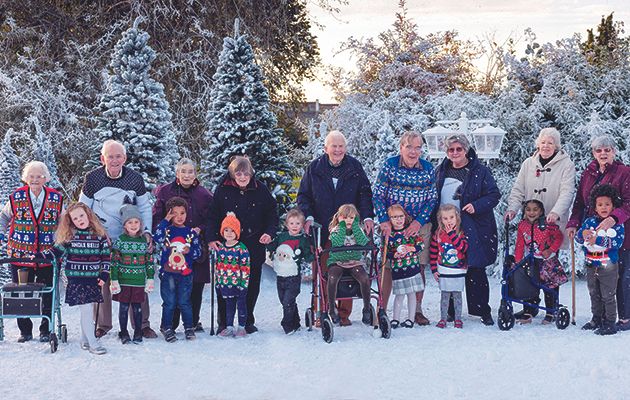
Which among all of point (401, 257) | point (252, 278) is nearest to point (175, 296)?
point (252, 278)

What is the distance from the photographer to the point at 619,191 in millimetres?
6996

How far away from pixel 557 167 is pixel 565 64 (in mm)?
5316

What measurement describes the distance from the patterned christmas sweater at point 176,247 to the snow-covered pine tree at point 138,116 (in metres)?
2.47

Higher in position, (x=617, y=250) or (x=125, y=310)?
(x=617, y=250)

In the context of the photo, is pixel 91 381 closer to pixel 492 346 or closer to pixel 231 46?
pixel 492 346

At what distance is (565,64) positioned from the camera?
12.1 meters

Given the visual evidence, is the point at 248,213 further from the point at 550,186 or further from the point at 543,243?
A: the point at 550,186

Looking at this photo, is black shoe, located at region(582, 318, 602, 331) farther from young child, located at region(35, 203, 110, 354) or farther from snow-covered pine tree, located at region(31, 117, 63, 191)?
snow-covered pine tree, located at region(31, 117, 63, 191)

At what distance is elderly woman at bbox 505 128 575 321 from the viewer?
7.27 meters

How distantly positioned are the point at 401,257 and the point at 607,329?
1.98 metres

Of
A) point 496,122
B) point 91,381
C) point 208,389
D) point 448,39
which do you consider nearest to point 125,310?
point 91,381

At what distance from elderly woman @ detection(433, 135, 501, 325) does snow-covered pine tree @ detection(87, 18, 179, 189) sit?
3.73 m

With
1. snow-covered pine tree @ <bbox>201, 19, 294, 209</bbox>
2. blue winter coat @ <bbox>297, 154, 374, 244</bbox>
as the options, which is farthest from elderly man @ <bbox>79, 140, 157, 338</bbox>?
snow-covered pine tree @ <bbox>201, 19, 294, 209</bbox>

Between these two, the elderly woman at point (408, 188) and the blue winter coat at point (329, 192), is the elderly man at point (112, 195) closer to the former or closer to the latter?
the blue winter coat at point (329, 192)
